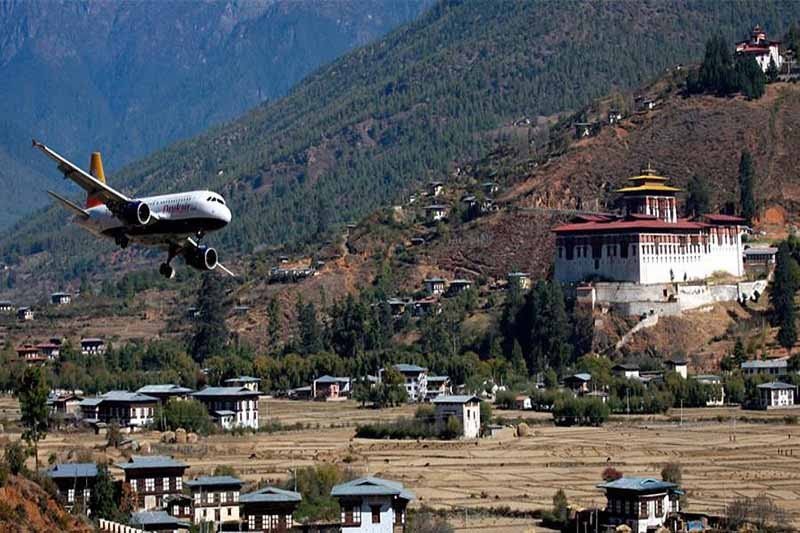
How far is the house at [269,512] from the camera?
84.2 meters

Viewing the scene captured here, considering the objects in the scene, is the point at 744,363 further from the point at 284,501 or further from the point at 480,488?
the point at 284,501

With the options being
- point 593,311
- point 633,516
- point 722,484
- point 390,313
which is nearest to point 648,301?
point 593,311

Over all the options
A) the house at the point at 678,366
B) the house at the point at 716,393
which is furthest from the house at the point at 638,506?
the house at the point at 678,366

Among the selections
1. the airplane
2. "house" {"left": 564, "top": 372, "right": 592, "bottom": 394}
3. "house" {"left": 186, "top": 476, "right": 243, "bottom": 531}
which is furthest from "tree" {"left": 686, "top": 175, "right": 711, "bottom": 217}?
the airplane

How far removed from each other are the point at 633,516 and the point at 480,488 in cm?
1615

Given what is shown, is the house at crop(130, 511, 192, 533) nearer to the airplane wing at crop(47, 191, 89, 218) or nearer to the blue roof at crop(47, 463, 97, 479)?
the blue roof at crop(47, 463, 97, 479)

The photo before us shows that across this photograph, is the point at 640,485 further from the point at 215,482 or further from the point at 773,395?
the point at 773,395

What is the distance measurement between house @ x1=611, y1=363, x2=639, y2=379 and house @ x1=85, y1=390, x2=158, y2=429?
3825 centimetres

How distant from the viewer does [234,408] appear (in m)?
138

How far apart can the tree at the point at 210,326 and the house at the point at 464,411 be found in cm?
5332

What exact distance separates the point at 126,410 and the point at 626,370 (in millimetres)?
41573

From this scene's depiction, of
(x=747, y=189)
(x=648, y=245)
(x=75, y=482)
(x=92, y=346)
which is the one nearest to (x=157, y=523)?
(x=75, y=482)

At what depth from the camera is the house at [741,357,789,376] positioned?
150 m

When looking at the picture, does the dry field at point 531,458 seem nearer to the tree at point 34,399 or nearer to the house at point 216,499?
the tree at point 34,399
